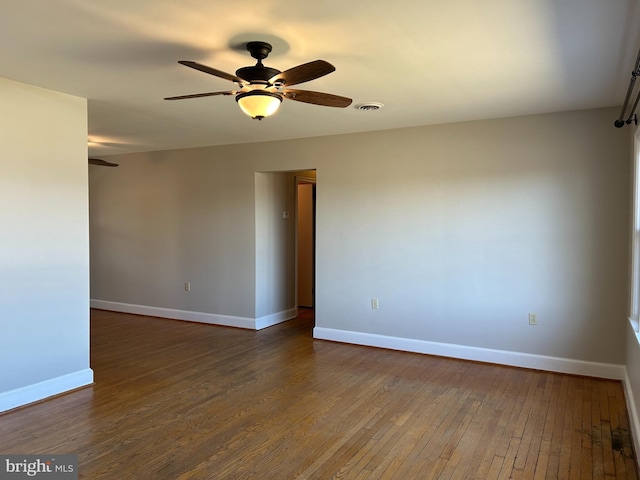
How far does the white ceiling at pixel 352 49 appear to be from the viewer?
2205mm

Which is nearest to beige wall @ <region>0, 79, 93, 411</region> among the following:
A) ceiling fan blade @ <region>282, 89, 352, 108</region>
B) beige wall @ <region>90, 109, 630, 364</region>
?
ceiling fan blade @ <region>282, 89, 352, 108</region>

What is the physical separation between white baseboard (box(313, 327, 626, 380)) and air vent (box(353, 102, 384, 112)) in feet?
8.09

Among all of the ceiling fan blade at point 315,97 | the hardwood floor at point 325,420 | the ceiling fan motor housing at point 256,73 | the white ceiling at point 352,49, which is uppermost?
the white ceiling at point 352,49

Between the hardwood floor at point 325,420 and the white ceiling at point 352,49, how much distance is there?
2.39 m

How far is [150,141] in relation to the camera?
589 cm

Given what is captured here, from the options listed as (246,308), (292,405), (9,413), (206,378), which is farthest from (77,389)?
(246,308)

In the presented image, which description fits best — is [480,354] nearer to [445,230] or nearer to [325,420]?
[445,230]

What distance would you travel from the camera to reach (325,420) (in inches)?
127

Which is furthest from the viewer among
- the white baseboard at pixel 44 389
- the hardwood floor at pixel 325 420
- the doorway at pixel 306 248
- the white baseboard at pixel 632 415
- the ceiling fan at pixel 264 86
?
the doorway at pixel 306 248

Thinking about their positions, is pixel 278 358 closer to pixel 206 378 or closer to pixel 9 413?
pixel 206 378

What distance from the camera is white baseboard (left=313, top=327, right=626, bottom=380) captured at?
4109 millimetres

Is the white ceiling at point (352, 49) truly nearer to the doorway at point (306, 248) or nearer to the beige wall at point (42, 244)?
the beige wall at point (42, 244)
